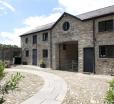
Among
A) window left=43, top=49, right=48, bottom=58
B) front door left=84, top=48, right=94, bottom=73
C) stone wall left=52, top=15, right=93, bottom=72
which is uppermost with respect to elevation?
stone wall left=52, top=15, right=93, bottom=72

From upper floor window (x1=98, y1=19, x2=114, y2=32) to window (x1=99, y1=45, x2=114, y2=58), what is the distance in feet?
5.38

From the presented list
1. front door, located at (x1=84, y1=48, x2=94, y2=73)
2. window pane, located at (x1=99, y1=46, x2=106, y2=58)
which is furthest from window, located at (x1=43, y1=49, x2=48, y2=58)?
window pane, located at (x1=99, y1=46, x2=106, y2=58)

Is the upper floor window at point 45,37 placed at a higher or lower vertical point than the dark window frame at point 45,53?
higher

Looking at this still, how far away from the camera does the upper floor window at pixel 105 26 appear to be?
20000 millimetres

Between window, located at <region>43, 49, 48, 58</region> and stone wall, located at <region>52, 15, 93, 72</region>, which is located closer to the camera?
stone wall, located at <region>52, 15, 93, 72</region>

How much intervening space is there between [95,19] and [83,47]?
329 cm

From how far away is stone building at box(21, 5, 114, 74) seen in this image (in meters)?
20.4

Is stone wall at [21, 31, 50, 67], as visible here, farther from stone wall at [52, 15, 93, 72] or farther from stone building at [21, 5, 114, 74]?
stone wall at [52, 15, 93, 72]

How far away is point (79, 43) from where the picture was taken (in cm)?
2347

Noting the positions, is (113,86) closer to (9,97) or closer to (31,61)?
(9,97)

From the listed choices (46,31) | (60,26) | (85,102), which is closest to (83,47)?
(60,26)

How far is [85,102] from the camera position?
9789 millimetres

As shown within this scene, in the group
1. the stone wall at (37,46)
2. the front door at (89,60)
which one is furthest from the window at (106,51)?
the stone wall at (37,46)

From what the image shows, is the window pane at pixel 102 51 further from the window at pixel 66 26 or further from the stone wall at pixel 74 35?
the window at pixel 66 26
